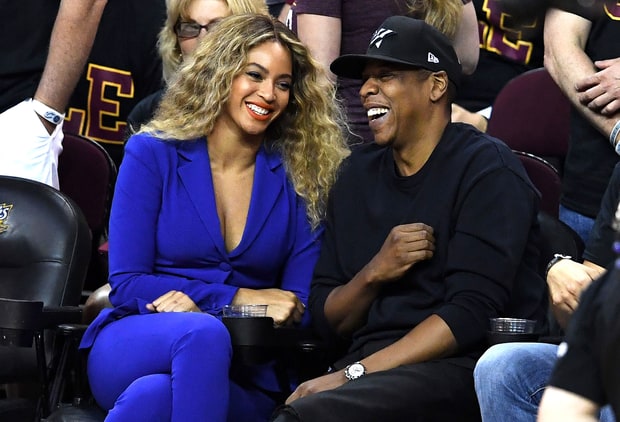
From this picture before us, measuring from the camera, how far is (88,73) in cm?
584

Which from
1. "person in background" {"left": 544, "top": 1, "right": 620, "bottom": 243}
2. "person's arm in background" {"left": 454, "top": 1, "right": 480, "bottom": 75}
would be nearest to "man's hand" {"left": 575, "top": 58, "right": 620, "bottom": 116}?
"person in background" {"left": 544, "top": 1, "right": 620, "bottom": 243}

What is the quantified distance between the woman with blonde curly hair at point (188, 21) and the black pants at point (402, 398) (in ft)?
6.23

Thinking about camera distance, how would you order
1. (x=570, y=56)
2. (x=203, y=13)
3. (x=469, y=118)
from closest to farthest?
1. (x=570, y=56)
2. (x=203, y=13)
3. (x=469, y=118)

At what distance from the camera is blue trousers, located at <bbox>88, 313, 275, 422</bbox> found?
146 inches

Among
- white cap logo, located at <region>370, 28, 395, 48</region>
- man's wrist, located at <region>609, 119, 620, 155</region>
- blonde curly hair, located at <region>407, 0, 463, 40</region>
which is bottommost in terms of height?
man's wrist, located at <region>609, 119, 620, 155</region>

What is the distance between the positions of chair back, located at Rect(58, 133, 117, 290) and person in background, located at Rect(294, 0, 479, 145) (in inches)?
45.6

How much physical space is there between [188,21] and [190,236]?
123 centimetres

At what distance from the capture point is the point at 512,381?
3373 millimetres

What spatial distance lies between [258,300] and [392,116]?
2.51 ft

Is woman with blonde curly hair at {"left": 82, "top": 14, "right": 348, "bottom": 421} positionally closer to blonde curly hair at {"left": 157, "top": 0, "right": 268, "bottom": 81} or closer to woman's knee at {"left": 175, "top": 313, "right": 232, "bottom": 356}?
woman's knee at {"left": 175, "top": 313, "right": 232, "bottom": 356}

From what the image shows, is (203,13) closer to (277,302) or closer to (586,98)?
(277,302)

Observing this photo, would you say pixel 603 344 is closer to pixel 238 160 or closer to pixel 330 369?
pixel 330 369

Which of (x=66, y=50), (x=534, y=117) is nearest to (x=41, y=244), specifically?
(x=66, y=50)

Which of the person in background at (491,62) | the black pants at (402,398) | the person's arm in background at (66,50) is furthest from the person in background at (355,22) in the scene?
the black pants at (402,398)
